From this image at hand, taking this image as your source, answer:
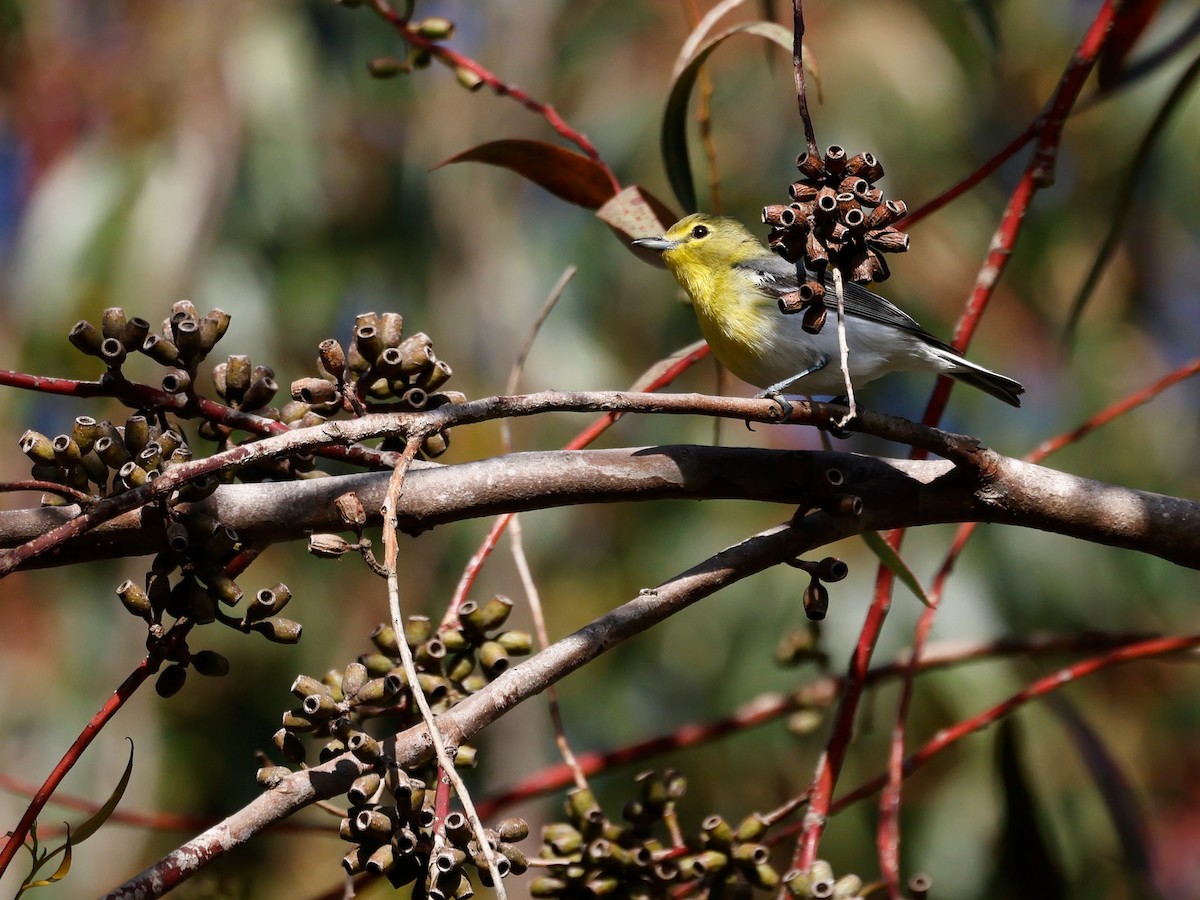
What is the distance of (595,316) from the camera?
5887 millimetres

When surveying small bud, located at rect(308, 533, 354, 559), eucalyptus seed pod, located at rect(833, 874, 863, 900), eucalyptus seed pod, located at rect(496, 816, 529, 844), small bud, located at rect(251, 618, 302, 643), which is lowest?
eucalyptus seed pod, located at rect(833, 874, 863, 900)

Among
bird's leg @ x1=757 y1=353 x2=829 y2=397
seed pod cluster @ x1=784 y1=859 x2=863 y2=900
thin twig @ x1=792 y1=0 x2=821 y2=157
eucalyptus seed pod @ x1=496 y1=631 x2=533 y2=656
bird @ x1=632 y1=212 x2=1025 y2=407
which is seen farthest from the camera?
bird @ x1=632 y1=212 x2=1025 y2=407

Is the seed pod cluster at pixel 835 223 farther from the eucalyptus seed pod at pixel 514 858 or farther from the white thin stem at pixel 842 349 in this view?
the eucalyptus seed pod at pixel 514 858

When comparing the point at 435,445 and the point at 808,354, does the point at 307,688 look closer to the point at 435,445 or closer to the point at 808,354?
the point at 435,445

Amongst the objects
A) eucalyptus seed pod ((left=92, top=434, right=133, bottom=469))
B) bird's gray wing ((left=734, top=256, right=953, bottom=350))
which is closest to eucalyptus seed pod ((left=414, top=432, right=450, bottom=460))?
eucalyptus seed pod ((left=92, top=434, right=133, bottom=469))

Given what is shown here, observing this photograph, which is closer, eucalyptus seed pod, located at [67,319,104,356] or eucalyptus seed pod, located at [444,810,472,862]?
eucalyptus seed pod, located at [444,810,472,862]

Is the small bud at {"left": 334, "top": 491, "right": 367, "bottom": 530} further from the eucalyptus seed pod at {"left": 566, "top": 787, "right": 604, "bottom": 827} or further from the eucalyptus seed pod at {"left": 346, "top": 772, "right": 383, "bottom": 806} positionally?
the eucalyptus seed pod at {"left": 566, "top": 787, "right": 604, "bottom": 827}

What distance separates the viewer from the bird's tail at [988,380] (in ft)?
6.29

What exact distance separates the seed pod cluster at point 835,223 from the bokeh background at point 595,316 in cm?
257

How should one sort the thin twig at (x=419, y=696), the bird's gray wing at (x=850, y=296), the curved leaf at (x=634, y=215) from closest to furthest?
the thin twig at (x=419, y=696), the curved leaf at (x=634, y=215), the bird's gray wing at (x=850, y=296)

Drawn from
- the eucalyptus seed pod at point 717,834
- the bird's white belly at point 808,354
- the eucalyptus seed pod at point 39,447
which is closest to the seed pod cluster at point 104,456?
the eucalyptus seed pod at point 39,447

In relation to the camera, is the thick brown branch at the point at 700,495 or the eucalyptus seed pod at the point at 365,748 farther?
→ the thick brown branch at the point at 700,495

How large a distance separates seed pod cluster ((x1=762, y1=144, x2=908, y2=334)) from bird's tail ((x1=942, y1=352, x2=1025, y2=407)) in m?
0.89

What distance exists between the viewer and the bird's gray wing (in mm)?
2182
